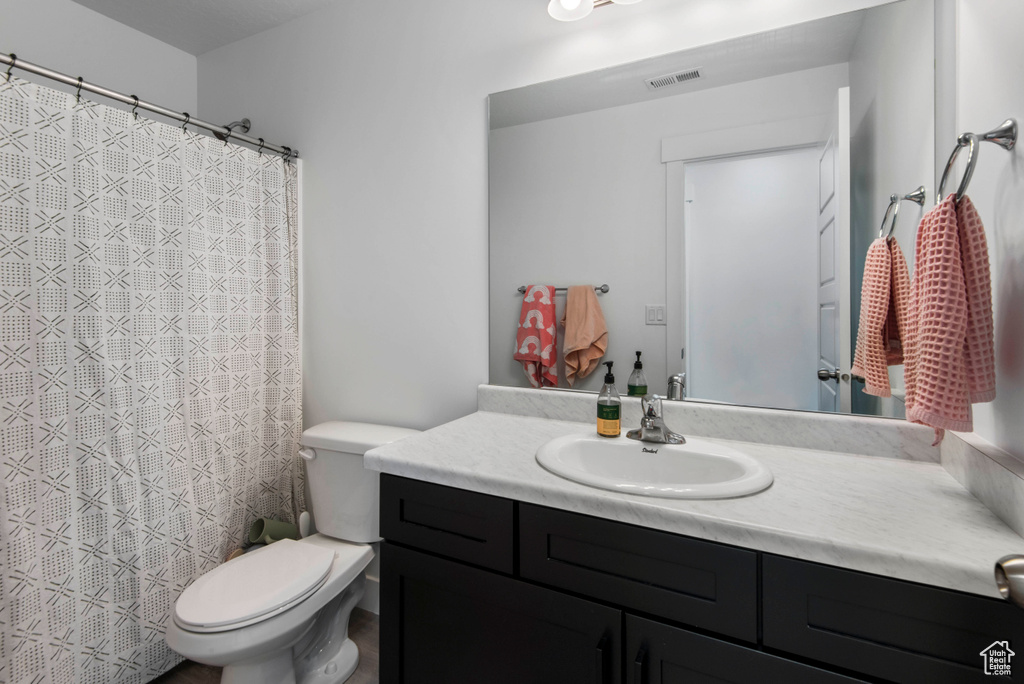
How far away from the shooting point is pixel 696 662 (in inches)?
31.8

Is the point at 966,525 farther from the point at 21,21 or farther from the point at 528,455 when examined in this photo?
the point at 21,21

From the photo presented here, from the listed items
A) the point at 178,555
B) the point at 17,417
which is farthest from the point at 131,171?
the point at 178,555

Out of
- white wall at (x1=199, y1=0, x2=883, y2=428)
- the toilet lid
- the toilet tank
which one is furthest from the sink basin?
the toilet lid

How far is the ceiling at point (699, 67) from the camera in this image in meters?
1.18

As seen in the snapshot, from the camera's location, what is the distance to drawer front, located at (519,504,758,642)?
780mm

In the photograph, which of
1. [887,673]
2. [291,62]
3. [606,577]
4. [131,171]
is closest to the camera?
[887,673]

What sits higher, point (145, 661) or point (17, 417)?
point (17, 417)

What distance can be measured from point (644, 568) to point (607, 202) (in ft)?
3.33

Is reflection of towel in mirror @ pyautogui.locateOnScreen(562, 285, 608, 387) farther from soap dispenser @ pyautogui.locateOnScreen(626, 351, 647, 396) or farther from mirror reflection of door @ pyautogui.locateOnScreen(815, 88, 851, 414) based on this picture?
mirror reflection of door @ pyautogui.locateOnScreen(815, 88, 851, 414)

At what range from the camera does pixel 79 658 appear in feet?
4.55

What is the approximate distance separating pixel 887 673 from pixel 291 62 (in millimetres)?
2611

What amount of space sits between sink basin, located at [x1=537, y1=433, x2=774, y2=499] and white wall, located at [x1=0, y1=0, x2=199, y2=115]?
2368mm

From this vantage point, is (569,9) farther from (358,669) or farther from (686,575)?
(358,669)

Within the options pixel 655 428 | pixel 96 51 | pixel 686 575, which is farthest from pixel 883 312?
pixel 96 51
